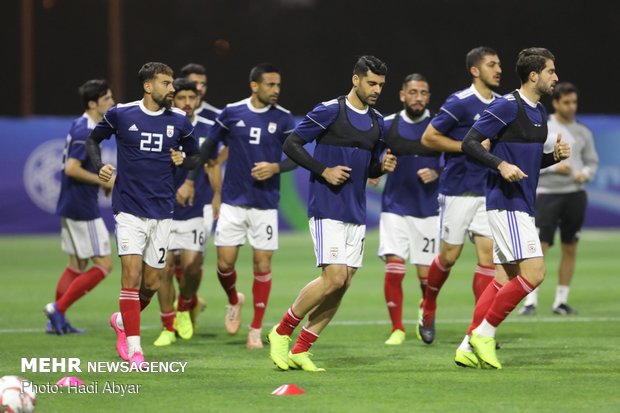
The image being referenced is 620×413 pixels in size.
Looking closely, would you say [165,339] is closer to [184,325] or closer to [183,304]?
[184,325]

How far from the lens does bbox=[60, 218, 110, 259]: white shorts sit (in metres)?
11.7

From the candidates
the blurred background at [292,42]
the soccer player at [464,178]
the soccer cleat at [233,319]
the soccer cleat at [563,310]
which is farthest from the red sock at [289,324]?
the blurred background at [292,42]

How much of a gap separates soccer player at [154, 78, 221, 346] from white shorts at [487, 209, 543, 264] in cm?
338

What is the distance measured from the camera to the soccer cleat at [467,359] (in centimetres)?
898

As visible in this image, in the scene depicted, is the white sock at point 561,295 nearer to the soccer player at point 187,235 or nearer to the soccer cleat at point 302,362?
the soccer player at point 187,235

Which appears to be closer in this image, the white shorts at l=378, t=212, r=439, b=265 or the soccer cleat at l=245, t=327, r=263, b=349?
the soccer cleat at l=245, t=327, r=263, b=349

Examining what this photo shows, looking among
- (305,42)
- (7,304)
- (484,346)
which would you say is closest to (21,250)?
(7,304)

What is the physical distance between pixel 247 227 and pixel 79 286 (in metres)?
1.86

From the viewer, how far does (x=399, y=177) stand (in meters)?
11.3

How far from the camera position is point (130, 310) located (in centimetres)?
922

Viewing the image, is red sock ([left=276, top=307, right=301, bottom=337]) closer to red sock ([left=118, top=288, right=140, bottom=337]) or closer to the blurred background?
red sock ([left=118, top=288, right=140, bottom=337])

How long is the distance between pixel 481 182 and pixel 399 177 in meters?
1.00

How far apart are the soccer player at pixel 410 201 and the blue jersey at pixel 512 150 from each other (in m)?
2.23

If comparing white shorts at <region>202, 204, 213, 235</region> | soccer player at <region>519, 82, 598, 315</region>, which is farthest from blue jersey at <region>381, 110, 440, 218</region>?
soccer player at <region>519, 82, 598, 315</region>
